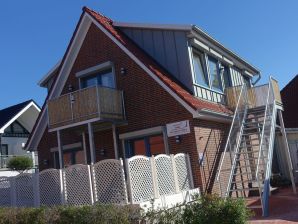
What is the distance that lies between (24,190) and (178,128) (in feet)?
18.8

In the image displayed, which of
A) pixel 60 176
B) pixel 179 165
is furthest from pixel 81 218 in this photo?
pixel 179 165

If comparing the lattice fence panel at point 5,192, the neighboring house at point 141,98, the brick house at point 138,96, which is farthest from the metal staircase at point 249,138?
the lattice fence panel at point 5,192

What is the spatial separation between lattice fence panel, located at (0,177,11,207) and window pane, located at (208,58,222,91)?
29.5ft

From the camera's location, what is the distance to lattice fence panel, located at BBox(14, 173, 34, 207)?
14.6 meters

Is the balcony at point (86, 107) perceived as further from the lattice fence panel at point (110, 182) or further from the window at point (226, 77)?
the window at point (226, 77)

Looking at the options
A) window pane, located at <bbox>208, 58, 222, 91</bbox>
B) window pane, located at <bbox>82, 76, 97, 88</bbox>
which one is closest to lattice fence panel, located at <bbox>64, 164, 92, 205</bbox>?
→ window pane, located at <bbox>82, 76, 97, 88</bbox>

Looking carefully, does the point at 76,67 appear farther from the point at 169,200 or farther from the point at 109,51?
the point at 169,200

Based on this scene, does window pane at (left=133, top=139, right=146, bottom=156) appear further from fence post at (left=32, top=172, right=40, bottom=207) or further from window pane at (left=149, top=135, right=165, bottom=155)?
fence post at (left=32, top=172, right=40, bottom=207)

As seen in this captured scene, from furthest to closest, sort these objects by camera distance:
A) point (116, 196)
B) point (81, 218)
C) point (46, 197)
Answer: point (46, 197)
point (116, 196)
point (81, 218)

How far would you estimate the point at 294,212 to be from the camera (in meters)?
12.1

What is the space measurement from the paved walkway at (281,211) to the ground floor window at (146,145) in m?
4.42

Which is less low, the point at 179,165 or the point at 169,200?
the point at 179,165

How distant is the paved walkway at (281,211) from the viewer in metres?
11.0

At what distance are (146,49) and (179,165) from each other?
5742 millimetres
